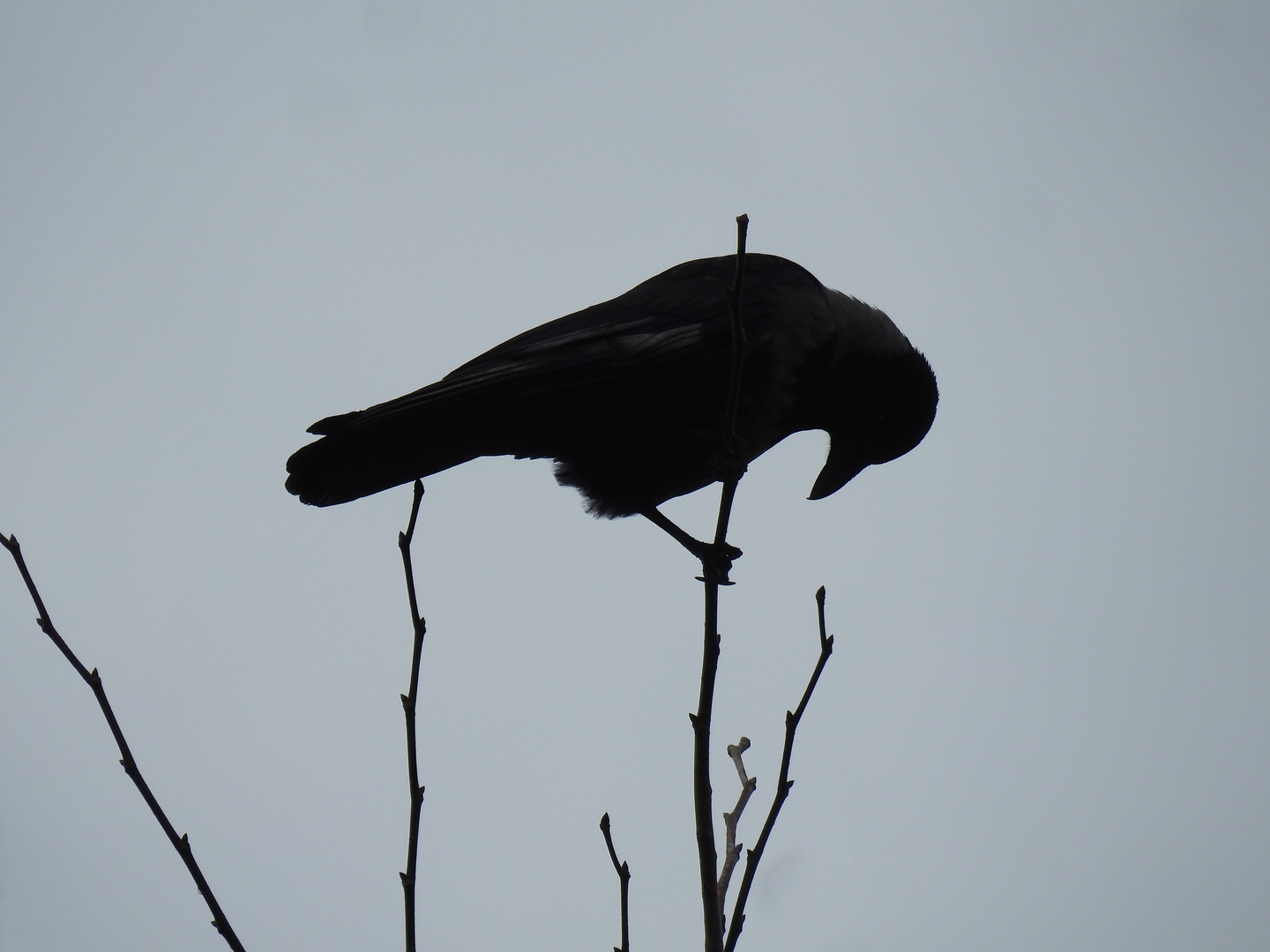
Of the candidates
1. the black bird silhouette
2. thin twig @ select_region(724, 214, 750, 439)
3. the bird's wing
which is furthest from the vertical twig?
the bird's wing

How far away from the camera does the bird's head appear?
4328 millimetres

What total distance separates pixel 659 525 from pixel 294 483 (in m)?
1.57

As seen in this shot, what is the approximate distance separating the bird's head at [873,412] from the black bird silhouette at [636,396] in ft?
0.05

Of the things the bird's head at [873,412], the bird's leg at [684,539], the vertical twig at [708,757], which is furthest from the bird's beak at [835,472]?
the vertical twig at [708,757]

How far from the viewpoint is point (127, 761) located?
5.86ft

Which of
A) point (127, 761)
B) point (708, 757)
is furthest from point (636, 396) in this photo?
point (127, 761)

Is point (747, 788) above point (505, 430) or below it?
below


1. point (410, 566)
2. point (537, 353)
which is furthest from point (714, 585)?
point (537, 353)

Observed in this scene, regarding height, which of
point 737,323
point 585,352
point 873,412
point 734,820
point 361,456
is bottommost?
point 734,820

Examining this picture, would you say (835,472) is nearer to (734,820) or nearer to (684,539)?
(684,539)

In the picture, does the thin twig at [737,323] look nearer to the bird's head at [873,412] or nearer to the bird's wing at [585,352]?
the bird's wing at [585,352]

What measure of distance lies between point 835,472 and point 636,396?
1589 millimetres

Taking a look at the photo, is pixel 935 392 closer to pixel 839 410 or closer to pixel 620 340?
pixel 839 410

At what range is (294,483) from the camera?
3494 millimetres
